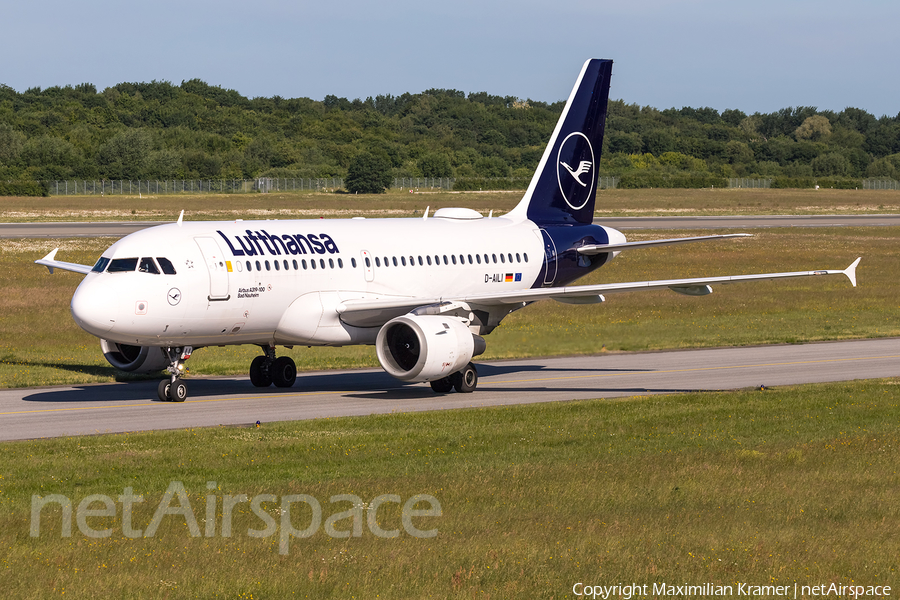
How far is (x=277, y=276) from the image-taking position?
29.4 m

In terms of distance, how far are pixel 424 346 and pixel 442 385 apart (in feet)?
9.58

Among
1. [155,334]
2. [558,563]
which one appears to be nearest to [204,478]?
[558,563]

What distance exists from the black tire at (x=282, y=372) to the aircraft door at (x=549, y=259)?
9527 mm

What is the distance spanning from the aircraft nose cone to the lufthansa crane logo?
1778cm

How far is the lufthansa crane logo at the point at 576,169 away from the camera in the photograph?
39.1 m

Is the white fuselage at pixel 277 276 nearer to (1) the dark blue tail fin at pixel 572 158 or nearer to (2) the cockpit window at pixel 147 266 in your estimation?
(2) the cockpit window at pixel 147 266

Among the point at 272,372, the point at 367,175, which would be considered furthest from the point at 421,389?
the point at 367,175

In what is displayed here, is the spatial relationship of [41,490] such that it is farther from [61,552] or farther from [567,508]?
[567,508]

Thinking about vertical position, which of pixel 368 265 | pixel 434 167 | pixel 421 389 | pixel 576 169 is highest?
pixel 434 167

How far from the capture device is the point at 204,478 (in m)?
18.9

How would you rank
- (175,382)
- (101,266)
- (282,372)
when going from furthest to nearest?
(282,372)
(175,382)
(101,266)

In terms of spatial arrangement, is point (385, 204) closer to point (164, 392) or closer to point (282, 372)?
point (282, 372)

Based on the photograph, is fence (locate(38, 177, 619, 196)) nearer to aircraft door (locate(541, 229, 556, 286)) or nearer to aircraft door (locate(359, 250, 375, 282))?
aircraft door (locate(541, 229, 556, 286))

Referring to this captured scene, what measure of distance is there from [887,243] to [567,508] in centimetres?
7832
